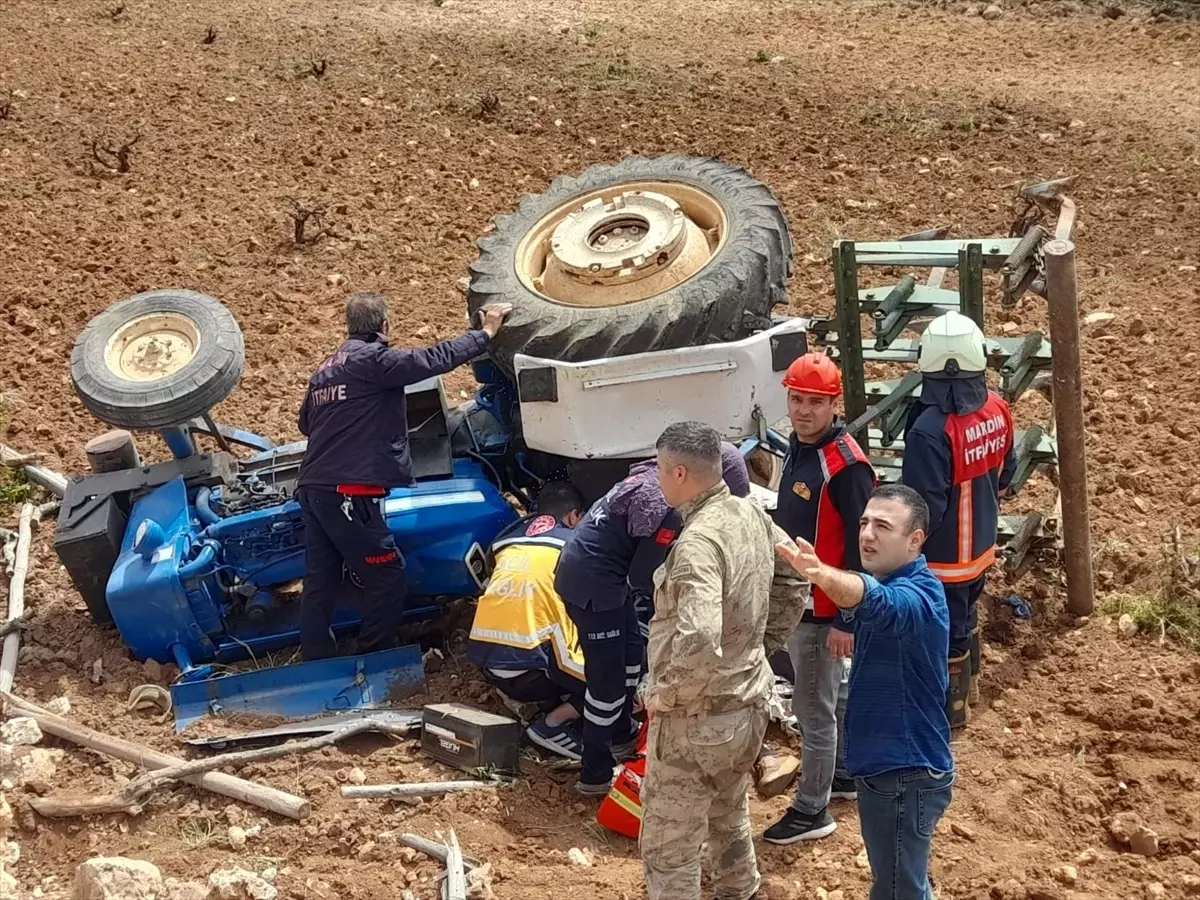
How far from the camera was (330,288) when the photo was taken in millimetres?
10070

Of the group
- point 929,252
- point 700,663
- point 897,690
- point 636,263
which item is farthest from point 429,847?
point 929,252

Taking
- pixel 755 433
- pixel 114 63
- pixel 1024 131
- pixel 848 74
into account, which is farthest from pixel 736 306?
pixel 114 63

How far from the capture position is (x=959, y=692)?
5586 millimetres

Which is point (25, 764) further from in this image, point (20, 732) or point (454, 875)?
point (454, 875)

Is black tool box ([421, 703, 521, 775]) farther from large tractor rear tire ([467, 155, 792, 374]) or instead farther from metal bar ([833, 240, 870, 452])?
metal bar ([833, 240, 870, 452])

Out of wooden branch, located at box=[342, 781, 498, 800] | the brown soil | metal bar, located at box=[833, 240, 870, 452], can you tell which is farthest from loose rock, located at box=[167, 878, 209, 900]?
metal bar, located at box=[833, 240, 870, 452]

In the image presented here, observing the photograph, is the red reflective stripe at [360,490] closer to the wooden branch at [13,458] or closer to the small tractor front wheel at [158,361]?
the small tractor front wheel at [158,361]

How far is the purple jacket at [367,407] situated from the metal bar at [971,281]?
2201 millimetres

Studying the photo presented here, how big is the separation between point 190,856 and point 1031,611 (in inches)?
159

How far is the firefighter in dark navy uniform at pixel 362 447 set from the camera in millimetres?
5883

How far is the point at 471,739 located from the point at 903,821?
7.12ft

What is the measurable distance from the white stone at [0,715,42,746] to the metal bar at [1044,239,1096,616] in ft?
15.4

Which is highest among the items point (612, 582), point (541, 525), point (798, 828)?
point (612, 582)

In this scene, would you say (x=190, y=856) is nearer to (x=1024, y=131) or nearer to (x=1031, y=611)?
(x=1031, y=611)
